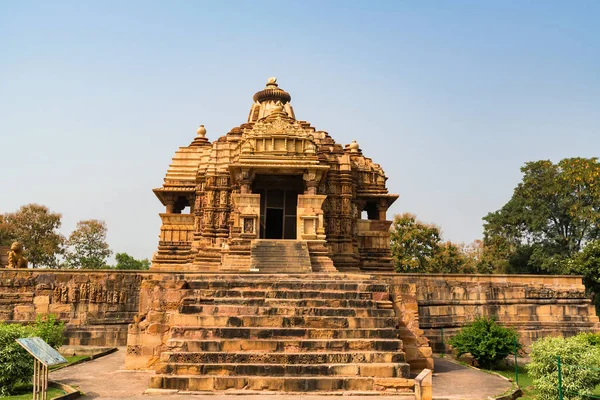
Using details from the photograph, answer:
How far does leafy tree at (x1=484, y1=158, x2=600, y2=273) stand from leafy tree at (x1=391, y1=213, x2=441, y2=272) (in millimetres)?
4066

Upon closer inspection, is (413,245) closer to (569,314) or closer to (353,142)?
(353,142)

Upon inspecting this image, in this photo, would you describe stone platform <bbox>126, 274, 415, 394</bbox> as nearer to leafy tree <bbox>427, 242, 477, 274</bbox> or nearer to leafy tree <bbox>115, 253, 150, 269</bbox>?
leafy tree <bbox>427, 242, 477, 274</bbox>

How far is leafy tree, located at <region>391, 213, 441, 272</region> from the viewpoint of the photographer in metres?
35.7

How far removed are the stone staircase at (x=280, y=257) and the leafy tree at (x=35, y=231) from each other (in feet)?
90.7

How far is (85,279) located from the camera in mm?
15180

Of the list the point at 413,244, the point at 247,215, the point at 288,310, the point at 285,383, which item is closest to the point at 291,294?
the point at 288,310

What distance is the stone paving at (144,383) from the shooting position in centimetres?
831

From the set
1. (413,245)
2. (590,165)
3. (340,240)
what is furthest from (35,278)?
(590,165)

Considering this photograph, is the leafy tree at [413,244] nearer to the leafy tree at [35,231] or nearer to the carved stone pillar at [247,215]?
the carved stone pillar at [247,215]

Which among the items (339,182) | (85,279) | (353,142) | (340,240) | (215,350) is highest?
(353,142)

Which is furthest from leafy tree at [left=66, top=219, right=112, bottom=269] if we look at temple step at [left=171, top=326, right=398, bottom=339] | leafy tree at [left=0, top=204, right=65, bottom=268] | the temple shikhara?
temple step at [left=171, top=326, right=398, bottom=339]

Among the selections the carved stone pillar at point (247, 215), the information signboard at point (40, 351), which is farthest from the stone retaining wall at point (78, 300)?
the information signboard at point (40, 351)

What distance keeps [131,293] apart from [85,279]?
139cm

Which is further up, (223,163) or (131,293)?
(223,163)
